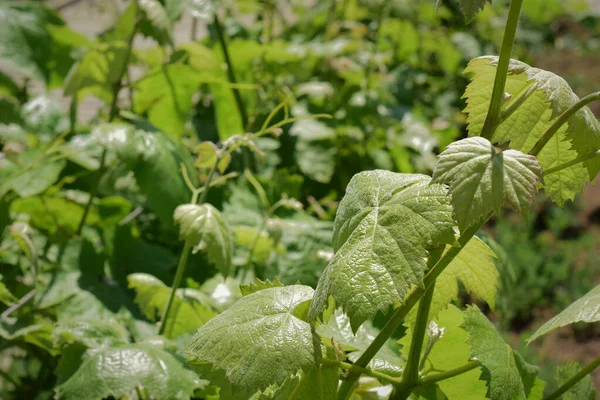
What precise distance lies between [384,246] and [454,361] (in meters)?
0.34

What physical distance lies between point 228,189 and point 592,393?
1080mm

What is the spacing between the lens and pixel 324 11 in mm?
3242

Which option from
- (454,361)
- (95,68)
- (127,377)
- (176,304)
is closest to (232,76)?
(95,68)

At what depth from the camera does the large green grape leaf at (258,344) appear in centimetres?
69

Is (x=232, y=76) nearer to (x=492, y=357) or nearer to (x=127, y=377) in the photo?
(x=127, y=377)

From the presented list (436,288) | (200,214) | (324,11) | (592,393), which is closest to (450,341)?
(436,288)

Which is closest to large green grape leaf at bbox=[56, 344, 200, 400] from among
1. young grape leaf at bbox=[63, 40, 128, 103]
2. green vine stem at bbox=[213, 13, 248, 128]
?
young grape leaf at bbox=[63, 40, 128, 103]

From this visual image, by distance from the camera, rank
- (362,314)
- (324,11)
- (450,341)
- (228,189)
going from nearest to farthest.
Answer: (362,314) → (450,341) → (228,189) → (324,11)

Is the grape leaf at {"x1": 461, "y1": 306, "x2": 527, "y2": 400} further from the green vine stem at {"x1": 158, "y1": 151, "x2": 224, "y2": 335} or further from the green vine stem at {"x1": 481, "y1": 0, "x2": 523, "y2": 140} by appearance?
the green vine stem at {"x1": 158, "y1": 151, "x2": 224, "y2": 335}

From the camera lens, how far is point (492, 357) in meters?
0.85

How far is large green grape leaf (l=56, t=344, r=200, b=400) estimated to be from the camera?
1.02 metres

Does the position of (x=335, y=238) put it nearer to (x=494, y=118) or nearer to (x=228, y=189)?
(x=494, y=118)

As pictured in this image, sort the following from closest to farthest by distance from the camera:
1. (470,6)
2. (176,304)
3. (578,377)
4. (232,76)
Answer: (470,6) → (578,377) → (176,304) → (232,76)

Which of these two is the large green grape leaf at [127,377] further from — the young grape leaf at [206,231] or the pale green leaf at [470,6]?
the pale green leaf at [470,6]
